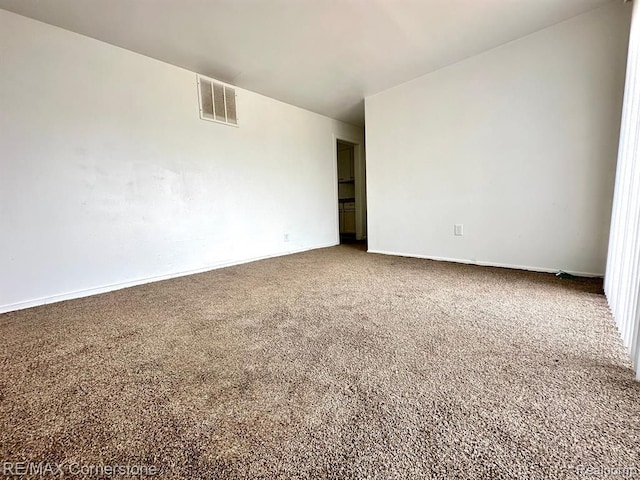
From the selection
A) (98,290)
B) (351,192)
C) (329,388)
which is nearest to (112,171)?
(98,290)

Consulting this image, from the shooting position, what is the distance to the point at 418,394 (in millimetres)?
993

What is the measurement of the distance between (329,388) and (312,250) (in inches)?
134

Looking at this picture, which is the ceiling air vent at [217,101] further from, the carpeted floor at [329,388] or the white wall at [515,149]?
the carpeted floor at [329,388]

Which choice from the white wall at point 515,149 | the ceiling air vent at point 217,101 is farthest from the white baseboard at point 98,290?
the white wall at point 515,149

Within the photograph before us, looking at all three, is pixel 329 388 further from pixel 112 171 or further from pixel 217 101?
pixel 217 101

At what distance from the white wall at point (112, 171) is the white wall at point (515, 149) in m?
1.97

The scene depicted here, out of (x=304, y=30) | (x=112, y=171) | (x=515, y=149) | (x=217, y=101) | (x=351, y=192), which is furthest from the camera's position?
(x=351, y=192)

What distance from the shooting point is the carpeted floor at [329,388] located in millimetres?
747

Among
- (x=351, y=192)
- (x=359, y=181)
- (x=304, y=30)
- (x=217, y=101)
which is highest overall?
(x=304, y=30)

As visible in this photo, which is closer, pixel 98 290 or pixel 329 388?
pixel 329 388

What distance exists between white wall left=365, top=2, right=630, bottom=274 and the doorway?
1603 mm

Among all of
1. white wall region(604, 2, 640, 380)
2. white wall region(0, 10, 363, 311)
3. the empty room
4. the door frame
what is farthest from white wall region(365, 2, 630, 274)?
white wall region(0, 10, 363, 311)

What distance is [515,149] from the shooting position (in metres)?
2.69

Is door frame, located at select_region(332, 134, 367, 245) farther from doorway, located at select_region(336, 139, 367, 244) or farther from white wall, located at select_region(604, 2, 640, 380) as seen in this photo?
white wall, located at select_region(604, 2, 640, 380)
